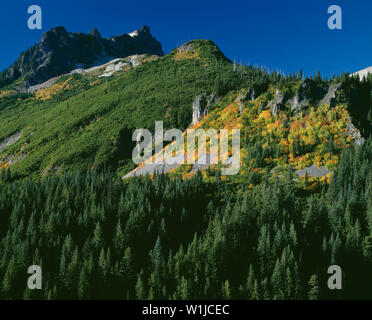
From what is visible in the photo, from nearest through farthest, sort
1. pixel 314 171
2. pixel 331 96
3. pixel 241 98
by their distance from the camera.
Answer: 1. pixel 314 171
2. pixel 331 96
3. pixel 241 98

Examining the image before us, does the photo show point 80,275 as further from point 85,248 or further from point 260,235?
point 260,235

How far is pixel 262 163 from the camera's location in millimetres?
106188

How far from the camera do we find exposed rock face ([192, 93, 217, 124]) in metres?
163

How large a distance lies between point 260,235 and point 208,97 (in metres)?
114

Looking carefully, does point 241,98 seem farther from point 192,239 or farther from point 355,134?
point 192,239

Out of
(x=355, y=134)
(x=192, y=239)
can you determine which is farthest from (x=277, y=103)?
(x=192, y=239)

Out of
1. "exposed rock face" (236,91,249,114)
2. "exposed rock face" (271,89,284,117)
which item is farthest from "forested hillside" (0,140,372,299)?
"exposed rock face" (236,91,249,114)

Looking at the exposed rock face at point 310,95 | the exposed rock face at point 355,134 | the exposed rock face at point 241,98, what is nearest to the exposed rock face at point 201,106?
the exposed rock face at point 241,98

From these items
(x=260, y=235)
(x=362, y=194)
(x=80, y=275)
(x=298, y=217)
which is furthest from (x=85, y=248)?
(x=362, y=194)

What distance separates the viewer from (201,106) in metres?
166

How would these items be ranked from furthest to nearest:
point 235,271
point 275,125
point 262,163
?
point 275,125 < point 262,163 < point 235,271

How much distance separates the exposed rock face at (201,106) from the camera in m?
163
